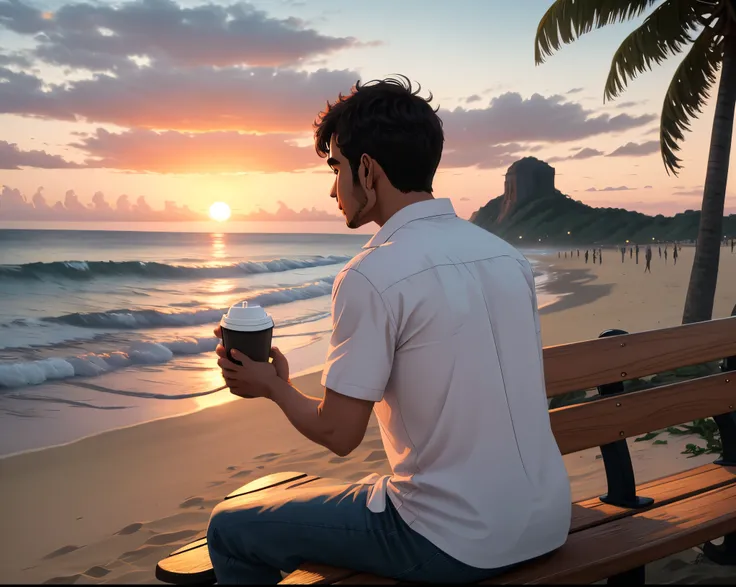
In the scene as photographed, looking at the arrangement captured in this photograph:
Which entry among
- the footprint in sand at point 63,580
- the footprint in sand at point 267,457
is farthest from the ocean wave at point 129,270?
the footprint in sand at point 63,580

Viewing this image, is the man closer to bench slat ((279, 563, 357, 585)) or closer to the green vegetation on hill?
bench slat ((279, 563, 357, 585))

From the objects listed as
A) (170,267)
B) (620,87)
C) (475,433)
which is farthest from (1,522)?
(170,267)

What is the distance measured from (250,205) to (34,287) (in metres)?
43.0

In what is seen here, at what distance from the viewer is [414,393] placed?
5.69 feet

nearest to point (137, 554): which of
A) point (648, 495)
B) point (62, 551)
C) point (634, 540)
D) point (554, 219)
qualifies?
point (62, 551)

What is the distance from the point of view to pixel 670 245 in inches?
2157

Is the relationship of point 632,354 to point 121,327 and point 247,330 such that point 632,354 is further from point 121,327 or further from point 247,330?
point 121,327

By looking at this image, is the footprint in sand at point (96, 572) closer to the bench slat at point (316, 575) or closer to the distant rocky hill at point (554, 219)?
the bench slat at point (316, 575)

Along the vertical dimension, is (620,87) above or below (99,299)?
above

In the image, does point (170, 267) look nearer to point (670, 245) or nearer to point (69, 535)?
point (69, 535)

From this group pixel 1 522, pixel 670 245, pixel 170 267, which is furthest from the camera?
pixel 670 245

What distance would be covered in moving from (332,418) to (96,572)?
3.43 metres

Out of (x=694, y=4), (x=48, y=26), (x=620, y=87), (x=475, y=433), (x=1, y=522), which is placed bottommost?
(x=1, y=522)

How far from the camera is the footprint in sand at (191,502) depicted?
5543mm
